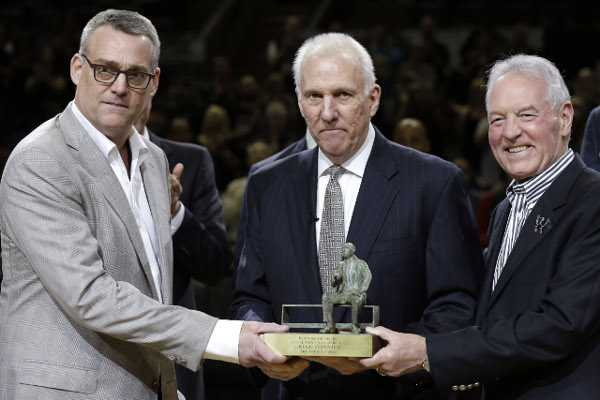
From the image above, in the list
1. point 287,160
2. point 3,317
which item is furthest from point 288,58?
point 3,317

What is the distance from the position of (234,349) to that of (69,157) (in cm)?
77

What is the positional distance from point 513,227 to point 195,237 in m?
1.37

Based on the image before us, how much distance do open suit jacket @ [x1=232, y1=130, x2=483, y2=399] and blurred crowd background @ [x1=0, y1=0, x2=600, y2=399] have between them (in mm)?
2706

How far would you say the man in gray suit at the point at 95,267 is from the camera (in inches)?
103

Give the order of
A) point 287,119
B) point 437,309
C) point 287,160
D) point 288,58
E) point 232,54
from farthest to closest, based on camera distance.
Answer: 1. point 232,54
2. point 288,58
3. point 287,119
4. point 287,160
5. point 437,309

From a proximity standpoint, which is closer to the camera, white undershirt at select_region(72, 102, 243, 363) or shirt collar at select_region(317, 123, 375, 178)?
white undershirt at select_region(72, 102, 243, 363)

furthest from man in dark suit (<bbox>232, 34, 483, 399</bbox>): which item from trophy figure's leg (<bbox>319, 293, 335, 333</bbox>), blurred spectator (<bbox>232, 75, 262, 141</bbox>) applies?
blurred spectator (<bbox>232, 75, 262, 141</bbox>)

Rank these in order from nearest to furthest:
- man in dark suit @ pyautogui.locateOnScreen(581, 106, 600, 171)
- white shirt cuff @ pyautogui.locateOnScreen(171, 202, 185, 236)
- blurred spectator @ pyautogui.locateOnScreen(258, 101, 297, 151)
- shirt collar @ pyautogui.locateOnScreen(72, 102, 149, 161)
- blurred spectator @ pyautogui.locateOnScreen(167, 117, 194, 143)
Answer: shirt collar @ pyautogui.locateOnScreen(72, 102, 149, 161), white shirt cuff @ pyautogui.locateOnScreen(171, 202, 185, 236), man in dark suit @ pyautogui.locateOnScreen(581, 106, 600, 171), blurred spectator @ pyautogui.locateOnScreen(167, 117, 194, 143), blurred spectator @ pyautogui.locateOnScreen(258, 101, 297, 151)

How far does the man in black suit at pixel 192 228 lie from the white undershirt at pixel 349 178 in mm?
642

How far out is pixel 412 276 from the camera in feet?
9.50

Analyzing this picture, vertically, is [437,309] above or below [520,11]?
below

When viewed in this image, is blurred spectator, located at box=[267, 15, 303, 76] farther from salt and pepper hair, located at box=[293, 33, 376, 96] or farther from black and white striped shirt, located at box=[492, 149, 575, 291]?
black and white striped shirt, located at box=[492, 149, 575, 291]

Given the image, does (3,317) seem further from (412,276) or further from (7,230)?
(412,276)

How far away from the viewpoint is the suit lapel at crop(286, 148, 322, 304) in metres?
2.92
